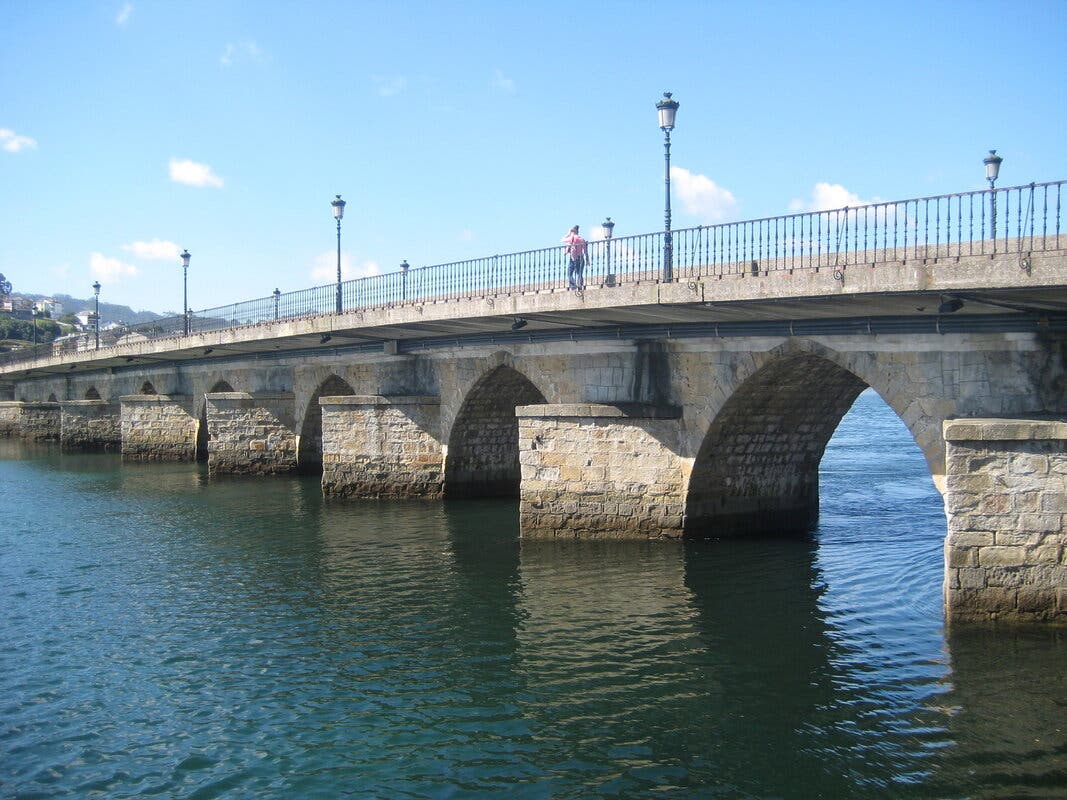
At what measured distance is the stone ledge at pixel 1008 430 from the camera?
11484 mm

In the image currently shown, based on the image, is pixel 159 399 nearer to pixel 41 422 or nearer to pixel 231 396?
pixel 231 396

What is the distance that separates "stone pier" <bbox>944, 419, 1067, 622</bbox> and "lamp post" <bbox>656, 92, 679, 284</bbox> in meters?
5.20

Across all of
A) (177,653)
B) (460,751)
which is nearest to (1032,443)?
(460,751)

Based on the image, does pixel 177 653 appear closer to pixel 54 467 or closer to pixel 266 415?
pixel 266 415

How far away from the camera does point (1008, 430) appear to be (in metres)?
11.6

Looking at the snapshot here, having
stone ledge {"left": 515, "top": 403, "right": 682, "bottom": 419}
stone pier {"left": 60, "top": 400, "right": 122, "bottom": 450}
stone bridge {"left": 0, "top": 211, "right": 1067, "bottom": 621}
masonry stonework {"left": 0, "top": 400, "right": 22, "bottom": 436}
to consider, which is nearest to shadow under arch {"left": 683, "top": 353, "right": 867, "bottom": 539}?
stone bridge {"left": 0, "top": 211, "right": 1067, "bottom": 621}

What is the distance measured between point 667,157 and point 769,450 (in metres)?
5.59

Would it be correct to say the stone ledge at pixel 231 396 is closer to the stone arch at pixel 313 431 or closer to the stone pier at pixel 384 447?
the stone arch at pixel 313 431

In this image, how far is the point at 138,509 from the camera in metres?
24.2

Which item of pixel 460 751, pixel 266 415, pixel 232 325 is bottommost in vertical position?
Answer: pixel 460 751

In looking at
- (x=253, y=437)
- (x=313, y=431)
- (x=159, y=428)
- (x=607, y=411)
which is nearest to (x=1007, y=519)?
(x=607, y=411)

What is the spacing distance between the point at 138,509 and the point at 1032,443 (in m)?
19.8

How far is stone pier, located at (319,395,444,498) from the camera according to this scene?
23.7m

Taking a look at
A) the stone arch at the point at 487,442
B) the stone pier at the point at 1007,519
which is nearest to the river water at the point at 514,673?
the stone pier at the point at 1007,519
